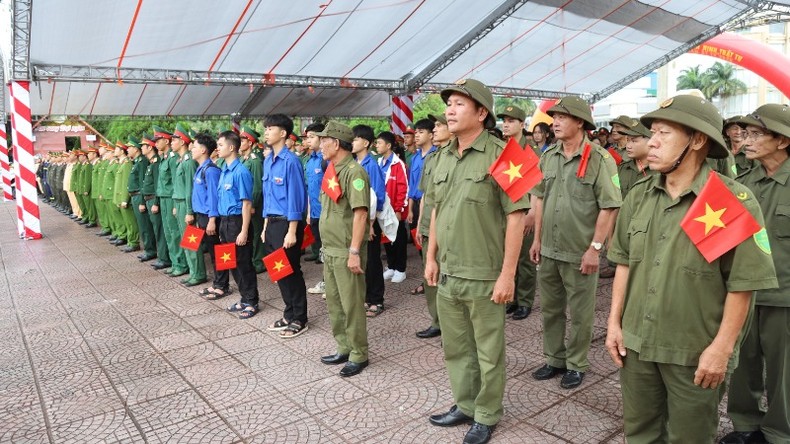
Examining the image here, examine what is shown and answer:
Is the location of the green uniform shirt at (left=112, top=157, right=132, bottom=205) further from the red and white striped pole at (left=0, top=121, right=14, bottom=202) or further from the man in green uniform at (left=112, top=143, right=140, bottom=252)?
the red and white striped pole at (left=0, top=121, right=14, bottom=202)

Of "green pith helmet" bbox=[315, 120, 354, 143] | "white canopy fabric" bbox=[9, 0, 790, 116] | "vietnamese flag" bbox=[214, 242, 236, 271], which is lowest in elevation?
"vietnamese flag" bbox=[214, 242, 236, 271]

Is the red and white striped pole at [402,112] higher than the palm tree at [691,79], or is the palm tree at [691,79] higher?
the palm tree at [691,79]

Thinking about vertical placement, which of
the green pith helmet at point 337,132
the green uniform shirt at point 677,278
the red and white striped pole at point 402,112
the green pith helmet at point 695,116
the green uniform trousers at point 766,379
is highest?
the red and white striped pole at point 402,112

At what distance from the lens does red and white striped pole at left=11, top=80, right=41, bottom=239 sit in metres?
8.91

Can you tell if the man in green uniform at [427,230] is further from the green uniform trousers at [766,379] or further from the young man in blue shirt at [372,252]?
the green uniform trousers at [766,379]

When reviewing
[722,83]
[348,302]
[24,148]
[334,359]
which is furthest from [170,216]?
[722,83]

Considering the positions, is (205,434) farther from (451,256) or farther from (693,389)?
(693,389)

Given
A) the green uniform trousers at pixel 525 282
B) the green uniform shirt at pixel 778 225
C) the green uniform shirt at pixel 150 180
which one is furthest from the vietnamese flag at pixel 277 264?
the green uniform shirt at pixel 150 180

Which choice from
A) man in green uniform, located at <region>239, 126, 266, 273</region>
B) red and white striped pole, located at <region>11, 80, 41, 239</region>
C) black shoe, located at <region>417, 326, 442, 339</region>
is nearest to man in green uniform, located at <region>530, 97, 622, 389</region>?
black shoe, located at <region>417, 326, 442, 339</region>

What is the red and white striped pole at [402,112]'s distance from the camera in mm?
12727

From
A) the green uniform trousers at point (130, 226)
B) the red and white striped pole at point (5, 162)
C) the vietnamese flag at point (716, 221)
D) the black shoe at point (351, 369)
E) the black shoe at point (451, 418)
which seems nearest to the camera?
the vietnamese flag at point (716, 221)

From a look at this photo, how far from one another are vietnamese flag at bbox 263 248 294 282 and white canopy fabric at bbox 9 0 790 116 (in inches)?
182

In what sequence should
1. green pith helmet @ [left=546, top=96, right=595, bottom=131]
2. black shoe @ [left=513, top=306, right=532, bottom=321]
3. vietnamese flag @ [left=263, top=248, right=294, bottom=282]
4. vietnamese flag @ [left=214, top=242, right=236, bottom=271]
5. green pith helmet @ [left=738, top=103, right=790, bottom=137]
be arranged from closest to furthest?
green pith helmet @ [left=738, top=103, right=790, bottom=137] < green pith helmet @ [left=546, top=96, right=595, bottom=131] < vietnamese flag @ [left=263, top=248, right=294, bottom=282] < black shoe @ [left=513, top=306, right=532, bottom=321] < vietnamese flag @ [left=214, top=242, right=236, bottom=271]

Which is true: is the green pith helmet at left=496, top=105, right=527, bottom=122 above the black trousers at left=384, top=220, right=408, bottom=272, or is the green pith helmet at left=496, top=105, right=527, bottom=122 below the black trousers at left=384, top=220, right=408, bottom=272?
above
